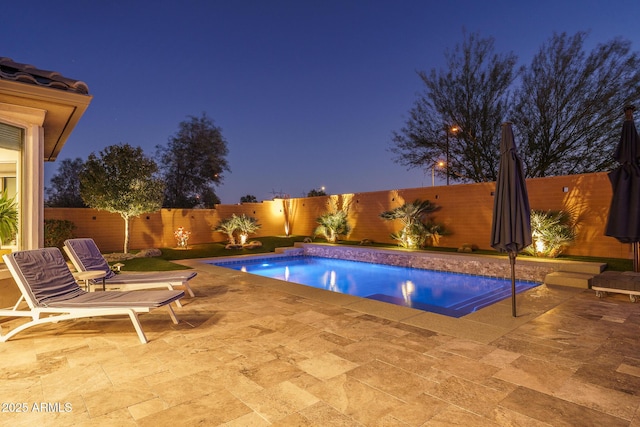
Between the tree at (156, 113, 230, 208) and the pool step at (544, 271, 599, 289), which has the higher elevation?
the tree at (156, 113, 230, 208)

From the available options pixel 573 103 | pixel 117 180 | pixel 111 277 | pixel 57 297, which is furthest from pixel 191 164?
pixel 573 103

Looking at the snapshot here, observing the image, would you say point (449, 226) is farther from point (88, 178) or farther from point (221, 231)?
point (88, 178)

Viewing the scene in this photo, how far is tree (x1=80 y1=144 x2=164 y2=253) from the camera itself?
1116cm

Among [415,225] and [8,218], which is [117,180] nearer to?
[8,218]

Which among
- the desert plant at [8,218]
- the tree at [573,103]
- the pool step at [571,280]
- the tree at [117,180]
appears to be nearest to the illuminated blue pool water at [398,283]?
the pool step at [571,280]

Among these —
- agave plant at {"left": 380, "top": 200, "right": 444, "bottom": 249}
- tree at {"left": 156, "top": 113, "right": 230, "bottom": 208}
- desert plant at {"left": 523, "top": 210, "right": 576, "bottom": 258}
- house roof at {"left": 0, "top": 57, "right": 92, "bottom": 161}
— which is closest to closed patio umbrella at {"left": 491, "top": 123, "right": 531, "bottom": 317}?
desert plant at {"left": 523, "top": 210, "right": 576, "bottom": 258}

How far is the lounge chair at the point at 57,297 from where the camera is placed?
3.92m

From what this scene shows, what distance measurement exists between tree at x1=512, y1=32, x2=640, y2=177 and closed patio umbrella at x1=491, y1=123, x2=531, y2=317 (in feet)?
34.4

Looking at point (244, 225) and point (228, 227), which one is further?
point (244, 225)

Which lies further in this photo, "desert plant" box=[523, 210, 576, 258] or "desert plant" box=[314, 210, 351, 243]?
"desert plant" box=[314, 210, 351, 243]

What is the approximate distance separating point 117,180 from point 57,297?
8.05 m

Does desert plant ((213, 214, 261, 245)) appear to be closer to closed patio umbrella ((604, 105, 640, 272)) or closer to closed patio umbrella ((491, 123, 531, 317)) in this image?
closed patio umbrella ((491, 123, 531, 317))

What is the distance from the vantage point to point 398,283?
9.25 m

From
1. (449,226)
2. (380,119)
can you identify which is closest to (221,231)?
(449,226)
